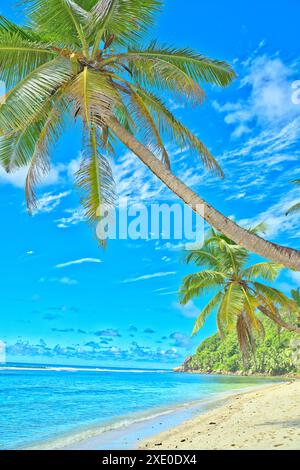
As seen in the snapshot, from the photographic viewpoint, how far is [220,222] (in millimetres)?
6457

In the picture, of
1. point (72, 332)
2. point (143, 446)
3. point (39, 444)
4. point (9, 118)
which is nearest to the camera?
point (9, 118)

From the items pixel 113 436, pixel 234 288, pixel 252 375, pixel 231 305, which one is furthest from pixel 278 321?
pixel 252 375

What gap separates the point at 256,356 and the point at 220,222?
70.0 m

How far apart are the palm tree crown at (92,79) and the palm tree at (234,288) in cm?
563

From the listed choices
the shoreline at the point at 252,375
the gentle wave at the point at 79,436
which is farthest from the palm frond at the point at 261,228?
the shoreline at the point at 252,375

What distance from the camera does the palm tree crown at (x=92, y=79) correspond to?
6.90 meters

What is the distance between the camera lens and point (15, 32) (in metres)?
7.88

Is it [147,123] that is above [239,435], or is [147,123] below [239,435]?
above

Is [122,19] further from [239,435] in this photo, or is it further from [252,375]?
[252,375]

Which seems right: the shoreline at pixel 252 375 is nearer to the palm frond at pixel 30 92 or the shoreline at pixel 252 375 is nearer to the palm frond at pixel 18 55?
the palm frond at pixel 18 55

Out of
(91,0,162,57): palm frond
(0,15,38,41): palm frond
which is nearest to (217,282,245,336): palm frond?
(91,0,162,57): palm frond

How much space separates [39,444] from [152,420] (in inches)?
196
